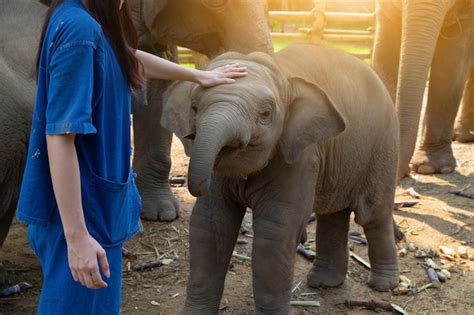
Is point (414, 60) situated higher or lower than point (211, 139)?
lower

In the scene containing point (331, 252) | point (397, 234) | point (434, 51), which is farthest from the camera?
point (434, 51)

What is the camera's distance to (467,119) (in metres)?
7.47

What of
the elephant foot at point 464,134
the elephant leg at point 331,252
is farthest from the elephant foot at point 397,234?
the elephant foot at point 464,134

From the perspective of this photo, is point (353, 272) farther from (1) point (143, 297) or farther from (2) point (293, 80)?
(2) point (293, 80)

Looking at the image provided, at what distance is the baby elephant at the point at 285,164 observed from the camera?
2.55 m

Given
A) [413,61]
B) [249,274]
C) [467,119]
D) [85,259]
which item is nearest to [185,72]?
[85,259]

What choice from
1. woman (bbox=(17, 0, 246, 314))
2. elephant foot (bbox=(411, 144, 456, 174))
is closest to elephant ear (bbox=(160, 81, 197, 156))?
woman (bbox=(17, 0, 246, 314))

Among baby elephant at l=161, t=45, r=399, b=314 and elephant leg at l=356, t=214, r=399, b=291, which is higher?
baby elephant at l=161, t=45, r=399, b=314

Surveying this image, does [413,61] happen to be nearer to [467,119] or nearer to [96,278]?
[467,119]

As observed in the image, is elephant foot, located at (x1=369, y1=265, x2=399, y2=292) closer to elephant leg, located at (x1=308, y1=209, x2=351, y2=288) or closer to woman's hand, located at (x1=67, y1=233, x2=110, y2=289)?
elephant leg, located at (x1=308, y1=209, x2=351, y2=288)

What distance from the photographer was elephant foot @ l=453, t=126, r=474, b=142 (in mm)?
7506

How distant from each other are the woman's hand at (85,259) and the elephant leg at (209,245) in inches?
44.3

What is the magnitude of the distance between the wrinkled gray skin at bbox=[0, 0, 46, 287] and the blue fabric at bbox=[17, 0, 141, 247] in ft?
3.93

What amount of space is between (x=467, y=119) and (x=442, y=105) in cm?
132
